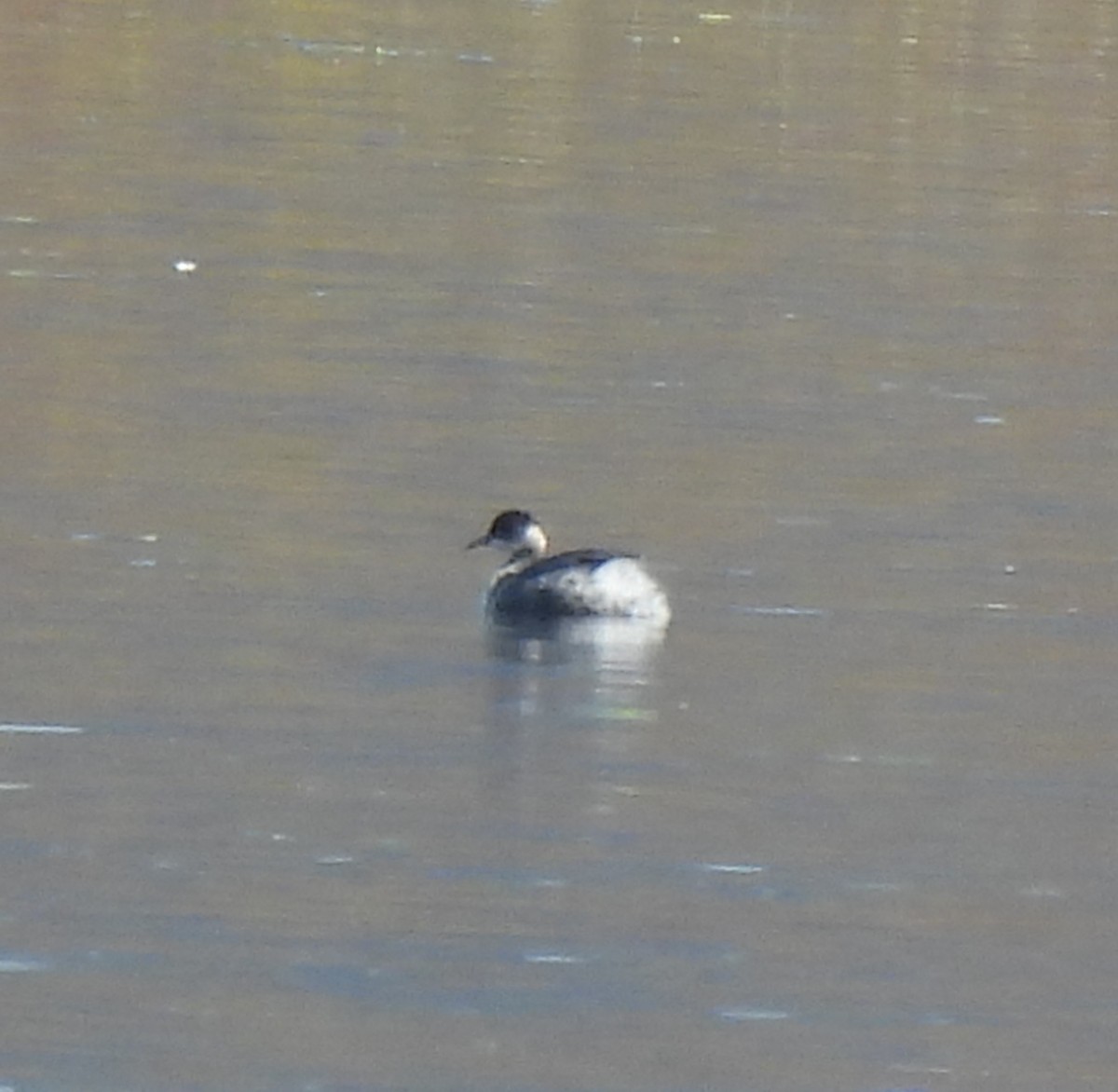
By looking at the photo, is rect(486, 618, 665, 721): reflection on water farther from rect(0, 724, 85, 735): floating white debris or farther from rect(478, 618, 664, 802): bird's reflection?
rect(0, 724, 85, 735): floating white debris

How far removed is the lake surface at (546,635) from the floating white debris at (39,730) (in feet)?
0.05

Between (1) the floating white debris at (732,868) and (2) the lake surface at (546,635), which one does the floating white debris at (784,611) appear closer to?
(2) the lake surface at (546,635)

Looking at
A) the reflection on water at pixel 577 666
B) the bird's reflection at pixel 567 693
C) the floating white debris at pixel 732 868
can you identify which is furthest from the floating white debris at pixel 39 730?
the floating white debris at pixel 732 868

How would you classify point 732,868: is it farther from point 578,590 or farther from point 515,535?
point 515,535

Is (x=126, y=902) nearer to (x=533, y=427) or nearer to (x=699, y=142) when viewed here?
(x=533, y=427)

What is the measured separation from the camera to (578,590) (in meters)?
13.5

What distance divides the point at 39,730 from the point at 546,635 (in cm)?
233

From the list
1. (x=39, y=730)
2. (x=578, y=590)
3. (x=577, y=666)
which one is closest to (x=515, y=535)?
(x=578, y=590)

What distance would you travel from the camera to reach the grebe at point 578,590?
13.4 meters

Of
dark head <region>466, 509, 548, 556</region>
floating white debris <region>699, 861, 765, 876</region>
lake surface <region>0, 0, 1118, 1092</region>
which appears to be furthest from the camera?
dark head <region>466, 509, 548, 556</region>

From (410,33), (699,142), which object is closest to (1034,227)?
(699,142)

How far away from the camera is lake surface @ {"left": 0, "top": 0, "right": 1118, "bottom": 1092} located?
9.47 metres

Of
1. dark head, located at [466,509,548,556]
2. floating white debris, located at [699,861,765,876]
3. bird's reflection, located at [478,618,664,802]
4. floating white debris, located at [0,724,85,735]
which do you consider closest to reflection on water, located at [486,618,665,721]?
bird's reflection, located at [478,618,664,802]

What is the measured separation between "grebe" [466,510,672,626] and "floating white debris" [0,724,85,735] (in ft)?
7.26
